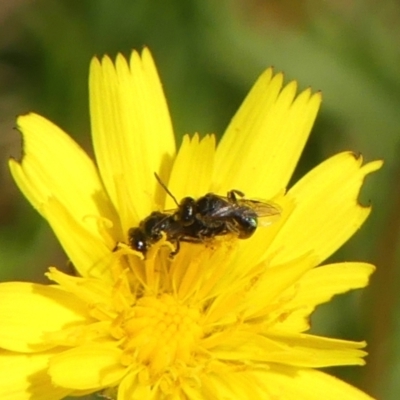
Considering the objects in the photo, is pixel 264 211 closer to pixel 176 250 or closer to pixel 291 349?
pixel 176 250

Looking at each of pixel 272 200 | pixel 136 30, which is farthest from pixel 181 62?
pixel 272 200

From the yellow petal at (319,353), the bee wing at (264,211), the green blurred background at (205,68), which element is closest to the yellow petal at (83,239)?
the bee wing at (264,211)

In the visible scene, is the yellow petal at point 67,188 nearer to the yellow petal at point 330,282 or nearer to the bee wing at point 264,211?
the bee wing at point 264,211

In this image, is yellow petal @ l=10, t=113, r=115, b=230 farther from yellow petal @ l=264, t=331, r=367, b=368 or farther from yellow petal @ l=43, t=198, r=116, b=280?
yellow petal @ l=264, t=331, r=367, b=368

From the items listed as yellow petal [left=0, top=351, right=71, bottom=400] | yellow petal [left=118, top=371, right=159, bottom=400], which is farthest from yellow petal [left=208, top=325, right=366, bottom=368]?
yellow petal [left=0, top=351, right=71, bottom=400]

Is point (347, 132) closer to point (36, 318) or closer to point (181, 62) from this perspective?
point (181, 62)

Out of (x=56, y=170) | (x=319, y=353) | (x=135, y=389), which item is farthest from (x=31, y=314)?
(x=319, y=353)
